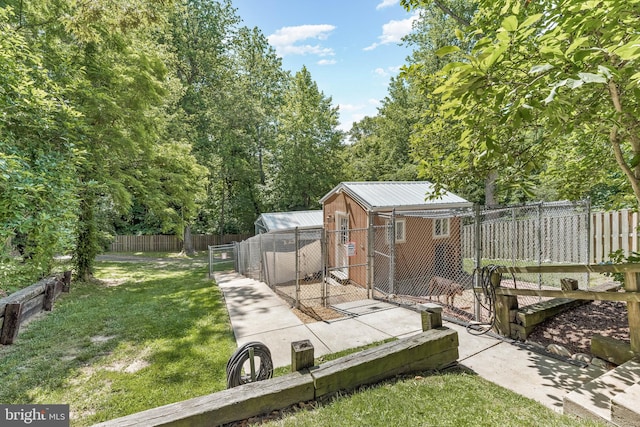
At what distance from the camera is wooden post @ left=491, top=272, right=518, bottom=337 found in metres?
4.17

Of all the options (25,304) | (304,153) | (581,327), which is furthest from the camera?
(304,153)

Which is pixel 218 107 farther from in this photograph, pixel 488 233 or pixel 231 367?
pixel 231 367

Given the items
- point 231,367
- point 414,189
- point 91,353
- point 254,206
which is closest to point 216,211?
point 254,206

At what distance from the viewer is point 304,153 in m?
22.2

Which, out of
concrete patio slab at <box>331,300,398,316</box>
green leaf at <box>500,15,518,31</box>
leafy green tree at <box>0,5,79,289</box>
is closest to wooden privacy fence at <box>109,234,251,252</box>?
leafy green tree at <box>0,5,79,289</box>

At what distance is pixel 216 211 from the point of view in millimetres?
25547

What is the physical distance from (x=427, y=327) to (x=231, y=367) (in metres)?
2.30

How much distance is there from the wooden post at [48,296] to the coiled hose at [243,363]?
20.2 ft

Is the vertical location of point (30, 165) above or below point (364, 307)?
above

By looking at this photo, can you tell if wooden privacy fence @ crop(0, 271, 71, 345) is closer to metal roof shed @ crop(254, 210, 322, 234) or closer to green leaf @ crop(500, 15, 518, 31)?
green leaf @ crop(500, 15, 518, 31)

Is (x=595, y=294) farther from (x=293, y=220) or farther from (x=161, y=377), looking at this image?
(x=293, y=220)

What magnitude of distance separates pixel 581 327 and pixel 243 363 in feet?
16.4

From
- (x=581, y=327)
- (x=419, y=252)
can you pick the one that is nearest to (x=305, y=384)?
(x=581, y=327)

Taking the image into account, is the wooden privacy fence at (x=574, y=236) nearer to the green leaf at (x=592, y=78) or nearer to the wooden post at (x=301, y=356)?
the green leaf at (x=592, y=78)
